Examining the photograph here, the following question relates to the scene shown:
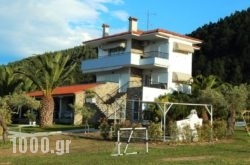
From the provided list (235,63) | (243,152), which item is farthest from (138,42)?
(243,152)

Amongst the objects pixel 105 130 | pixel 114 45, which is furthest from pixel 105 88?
pixel 105 130

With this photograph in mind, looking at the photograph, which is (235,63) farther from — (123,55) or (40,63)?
(40,63)

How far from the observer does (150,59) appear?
49812mm

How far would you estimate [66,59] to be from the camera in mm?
45250

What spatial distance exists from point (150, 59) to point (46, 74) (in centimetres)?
1112

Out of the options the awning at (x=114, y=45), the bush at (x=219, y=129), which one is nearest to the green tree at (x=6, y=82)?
the awning at (x=114, y=45)

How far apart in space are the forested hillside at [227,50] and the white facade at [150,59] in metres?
10.7

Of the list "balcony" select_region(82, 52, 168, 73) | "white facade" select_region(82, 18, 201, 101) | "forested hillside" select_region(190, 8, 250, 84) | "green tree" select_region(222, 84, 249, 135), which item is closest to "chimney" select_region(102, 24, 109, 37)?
"white facade" select_region(82, 18, 201, 101)

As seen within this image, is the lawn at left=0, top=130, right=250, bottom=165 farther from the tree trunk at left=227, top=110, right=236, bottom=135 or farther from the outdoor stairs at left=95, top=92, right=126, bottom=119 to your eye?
the outdoor stairs at left=95, top=92, right=126, bottom=119

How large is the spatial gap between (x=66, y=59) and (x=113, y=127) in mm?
16519

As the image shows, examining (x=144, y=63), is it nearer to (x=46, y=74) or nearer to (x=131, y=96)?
(x=131, y=96)

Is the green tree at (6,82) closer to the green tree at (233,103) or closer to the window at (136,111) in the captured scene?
the window at (136,111)

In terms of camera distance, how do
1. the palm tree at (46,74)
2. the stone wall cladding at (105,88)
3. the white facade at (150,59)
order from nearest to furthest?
the palm tree at (46,74) → the stone wall cladding at (105,88) → the white facade at (150,59)

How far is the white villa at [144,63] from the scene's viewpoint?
163 feet
